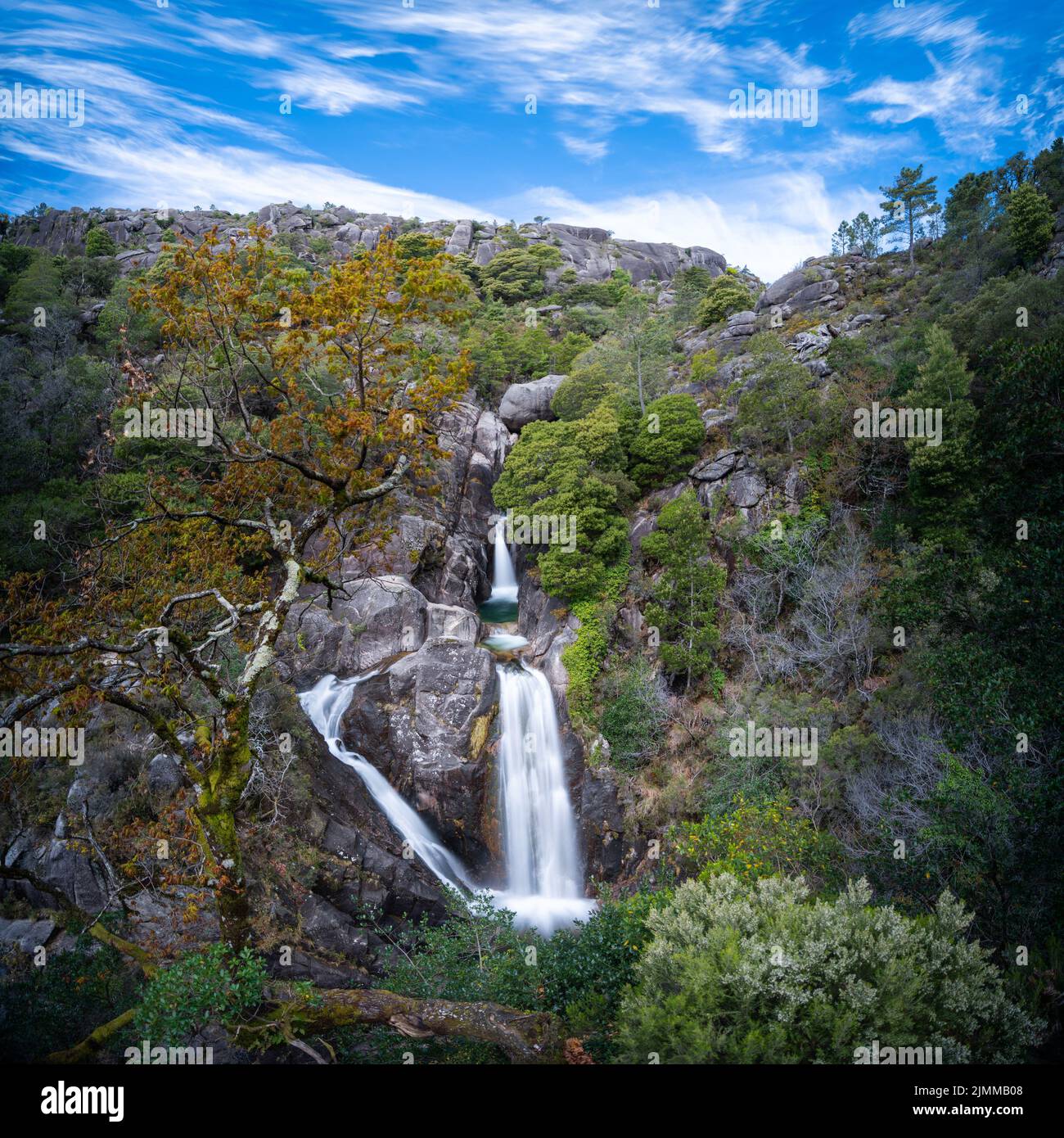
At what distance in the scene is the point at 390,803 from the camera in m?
17.4

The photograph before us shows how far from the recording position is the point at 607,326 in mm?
44562

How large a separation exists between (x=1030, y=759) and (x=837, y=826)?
4731 millimetres

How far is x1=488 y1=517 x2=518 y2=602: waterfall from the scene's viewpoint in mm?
28531

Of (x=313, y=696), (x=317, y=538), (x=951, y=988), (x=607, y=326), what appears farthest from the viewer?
(x=607, y=326)

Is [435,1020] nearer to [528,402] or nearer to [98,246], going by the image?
[528,402]

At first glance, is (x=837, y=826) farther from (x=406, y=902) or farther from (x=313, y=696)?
(x=313, y=696)

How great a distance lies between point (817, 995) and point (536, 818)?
13.3m

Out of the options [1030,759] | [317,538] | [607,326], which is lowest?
[1030,759]

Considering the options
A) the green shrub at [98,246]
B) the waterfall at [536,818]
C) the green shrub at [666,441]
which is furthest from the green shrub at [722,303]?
the green shrub at [98,246]

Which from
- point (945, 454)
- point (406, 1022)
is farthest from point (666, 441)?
point (406, 1022)

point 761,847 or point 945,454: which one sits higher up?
point 945,454

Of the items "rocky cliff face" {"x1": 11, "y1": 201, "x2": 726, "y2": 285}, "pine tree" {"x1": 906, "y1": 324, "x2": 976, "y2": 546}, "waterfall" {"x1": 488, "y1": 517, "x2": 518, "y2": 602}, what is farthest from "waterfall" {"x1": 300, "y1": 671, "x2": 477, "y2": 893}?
"rocky cliff face" {"x1": 11, "y1": 201, "x2": 726, "y2": 285}
